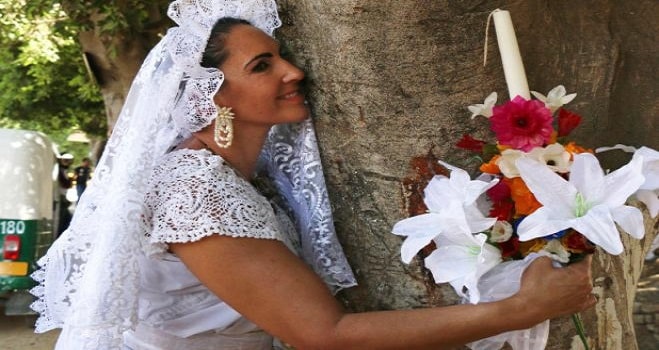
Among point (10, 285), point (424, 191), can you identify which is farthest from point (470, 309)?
point (10, 285)

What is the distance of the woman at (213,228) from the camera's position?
2.09 metres

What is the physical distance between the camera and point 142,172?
2.34m

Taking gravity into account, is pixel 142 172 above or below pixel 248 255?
above

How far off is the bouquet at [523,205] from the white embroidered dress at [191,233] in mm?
446

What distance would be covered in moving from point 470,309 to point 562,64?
766 mm

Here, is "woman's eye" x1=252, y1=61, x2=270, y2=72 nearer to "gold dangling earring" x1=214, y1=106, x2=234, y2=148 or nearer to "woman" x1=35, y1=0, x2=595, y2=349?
"woman" x1=35, y1=0, x2=595, y2=349

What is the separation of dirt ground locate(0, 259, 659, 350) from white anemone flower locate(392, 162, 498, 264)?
5.85 meters

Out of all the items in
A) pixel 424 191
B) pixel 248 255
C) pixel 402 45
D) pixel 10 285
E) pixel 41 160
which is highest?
pixel 402 45

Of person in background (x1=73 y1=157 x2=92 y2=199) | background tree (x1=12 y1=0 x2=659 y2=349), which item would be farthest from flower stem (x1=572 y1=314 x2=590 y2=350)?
person in background (x1=73 y1=157 x2=92 y2=199)

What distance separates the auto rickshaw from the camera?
8656 millimetres

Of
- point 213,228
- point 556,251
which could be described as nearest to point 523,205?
point 556,251

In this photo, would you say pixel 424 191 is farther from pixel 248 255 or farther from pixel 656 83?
pixel 656 83

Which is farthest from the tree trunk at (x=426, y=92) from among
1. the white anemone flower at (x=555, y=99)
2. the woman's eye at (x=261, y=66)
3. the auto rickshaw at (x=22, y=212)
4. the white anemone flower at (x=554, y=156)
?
the auto rickshaw at (x=22, y=212)

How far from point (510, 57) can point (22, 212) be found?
25.1 feet
